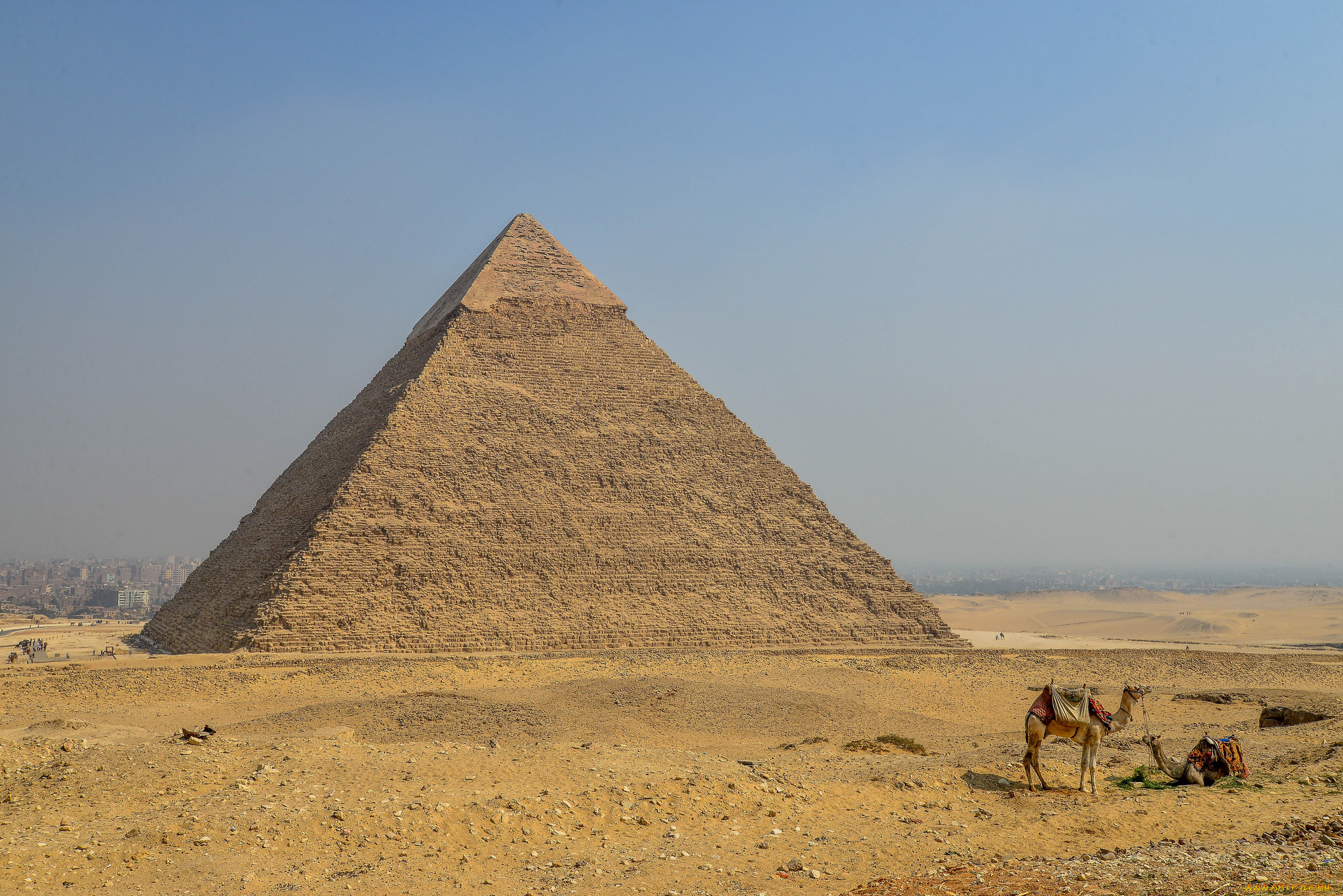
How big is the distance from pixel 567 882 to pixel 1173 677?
1979 centimetres

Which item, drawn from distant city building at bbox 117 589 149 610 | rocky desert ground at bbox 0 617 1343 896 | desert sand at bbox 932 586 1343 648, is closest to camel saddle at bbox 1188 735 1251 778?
rocky desert ground at bbox 0 617 1343 896

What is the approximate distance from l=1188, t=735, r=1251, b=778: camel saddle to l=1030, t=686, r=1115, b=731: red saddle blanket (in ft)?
2.51

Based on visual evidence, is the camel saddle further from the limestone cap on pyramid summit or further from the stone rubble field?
the limestone cap on pyramid summit

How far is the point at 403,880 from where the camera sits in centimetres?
488

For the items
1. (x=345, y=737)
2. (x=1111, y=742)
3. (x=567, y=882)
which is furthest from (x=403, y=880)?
(x=1111, y=742)

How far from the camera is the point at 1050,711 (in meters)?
6.63

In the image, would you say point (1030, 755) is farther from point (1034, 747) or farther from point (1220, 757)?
point (1220, 757)

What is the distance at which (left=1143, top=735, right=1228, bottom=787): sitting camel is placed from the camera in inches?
263

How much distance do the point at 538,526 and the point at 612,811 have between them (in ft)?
62.0

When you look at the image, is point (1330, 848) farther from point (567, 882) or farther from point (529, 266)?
point (529, 266)

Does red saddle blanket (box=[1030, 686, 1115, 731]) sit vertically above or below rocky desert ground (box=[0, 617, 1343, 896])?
above

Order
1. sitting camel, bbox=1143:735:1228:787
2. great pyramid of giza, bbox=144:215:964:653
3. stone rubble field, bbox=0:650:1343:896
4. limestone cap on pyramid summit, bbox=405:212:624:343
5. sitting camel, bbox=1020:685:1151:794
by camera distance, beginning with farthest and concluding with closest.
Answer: limestone cap on pyramid summit, bbox=405:212:624:343 → great pyramid of giza, bbox=144:215:964:653 → sitting camel, bbox=1143:735:1228:787 → sitting camel, bbox=1020:685:1151:794 → stone rubble field, bbox=0:650:1343:896

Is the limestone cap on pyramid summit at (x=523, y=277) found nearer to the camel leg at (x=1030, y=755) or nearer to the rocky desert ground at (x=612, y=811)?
the rocky desert ground at (x=612, y=811)

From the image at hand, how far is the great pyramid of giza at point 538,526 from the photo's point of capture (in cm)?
2169
